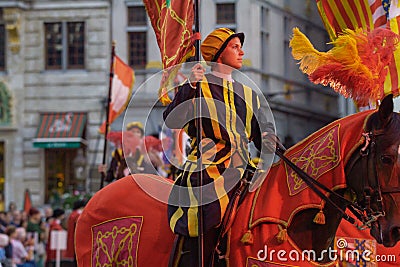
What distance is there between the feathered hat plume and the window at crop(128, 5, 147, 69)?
75.1 feet

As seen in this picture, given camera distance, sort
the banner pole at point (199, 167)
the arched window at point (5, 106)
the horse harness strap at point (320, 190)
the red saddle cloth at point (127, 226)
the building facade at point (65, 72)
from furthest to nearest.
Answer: the arched window at point (5, 106) → the building facade at point (65, 72) → the red saddle cloth at point (127, 226) → the banner pole at point (199, 167) → the horse harness strap at point (320, 190)

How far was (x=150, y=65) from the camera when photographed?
2866 centimetres

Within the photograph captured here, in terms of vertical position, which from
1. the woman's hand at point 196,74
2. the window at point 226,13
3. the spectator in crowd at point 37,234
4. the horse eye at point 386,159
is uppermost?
the window at point 226,13

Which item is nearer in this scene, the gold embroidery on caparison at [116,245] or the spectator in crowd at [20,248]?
the gold embroidery on caparison at [116,245]

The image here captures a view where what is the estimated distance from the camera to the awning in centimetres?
2805

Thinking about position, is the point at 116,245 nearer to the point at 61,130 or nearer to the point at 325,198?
the point at 325,198

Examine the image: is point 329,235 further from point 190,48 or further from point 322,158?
point 190,48

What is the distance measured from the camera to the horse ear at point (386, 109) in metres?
5.75

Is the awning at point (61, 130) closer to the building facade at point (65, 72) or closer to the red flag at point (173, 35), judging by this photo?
the building facade at point (65, 72)

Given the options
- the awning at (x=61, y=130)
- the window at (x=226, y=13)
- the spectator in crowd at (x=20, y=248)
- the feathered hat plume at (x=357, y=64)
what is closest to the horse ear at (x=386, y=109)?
the feathered hat plume at (x=357, y=64)

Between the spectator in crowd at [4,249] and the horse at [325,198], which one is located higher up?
the horse at [325,198]

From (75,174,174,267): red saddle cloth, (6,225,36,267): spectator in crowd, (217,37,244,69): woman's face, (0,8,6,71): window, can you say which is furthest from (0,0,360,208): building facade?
(217,37,244,69): woman's face

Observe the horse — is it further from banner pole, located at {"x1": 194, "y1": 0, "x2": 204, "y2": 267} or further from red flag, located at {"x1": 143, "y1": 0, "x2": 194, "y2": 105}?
red flag, located at {"x1": 143, "y1": 0, "x2": 194, "y2": 105}

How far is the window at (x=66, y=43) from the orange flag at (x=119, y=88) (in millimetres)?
13810
